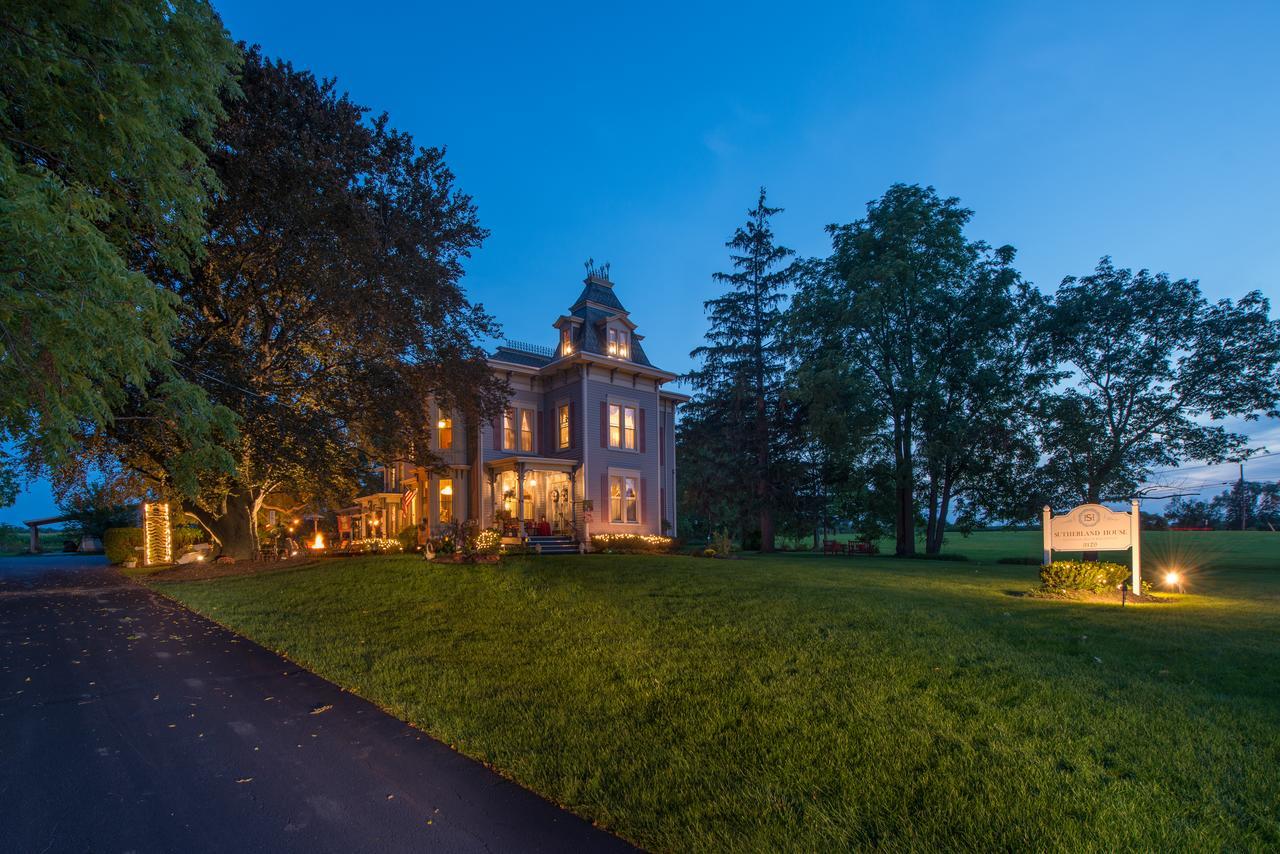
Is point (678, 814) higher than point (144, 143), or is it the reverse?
point (144, 143)

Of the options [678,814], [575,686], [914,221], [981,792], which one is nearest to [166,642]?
[575,686]

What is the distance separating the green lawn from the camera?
332 cm

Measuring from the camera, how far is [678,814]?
3.41 m

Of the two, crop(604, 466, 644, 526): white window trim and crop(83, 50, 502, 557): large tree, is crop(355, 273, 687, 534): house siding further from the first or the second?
crop(83, 50, 502, 557): large tree

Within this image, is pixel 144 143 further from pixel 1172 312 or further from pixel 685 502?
pixel 685 502

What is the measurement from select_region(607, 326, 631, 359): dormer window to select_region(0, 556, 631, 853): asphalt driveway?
17.4 meters

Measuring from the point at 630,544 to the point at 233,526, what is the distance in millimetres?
12973

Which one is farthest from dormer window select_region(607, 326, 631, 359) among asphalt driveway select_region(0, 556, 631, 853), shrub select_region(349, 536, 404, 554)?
asphalt driveway select_region(0, 556, 631, 853)

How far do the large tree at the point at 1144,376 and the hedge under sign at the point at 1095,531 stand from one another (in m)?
14.7

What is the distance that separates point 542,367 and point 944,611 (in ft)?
56.2

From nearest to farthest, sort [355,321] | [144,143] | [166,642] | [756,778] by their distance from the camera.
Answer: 1. [756,778]
2. [144,143]
3. [166,642]
4. [355,321]

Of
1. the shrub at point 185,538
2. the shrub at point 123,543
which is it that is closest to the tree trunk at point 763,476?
the shrub at point 185,538

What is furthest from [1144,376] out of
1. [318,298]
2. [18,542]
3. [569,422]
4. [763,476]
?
[18,542]

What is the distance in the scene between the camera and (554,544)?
1964cm
